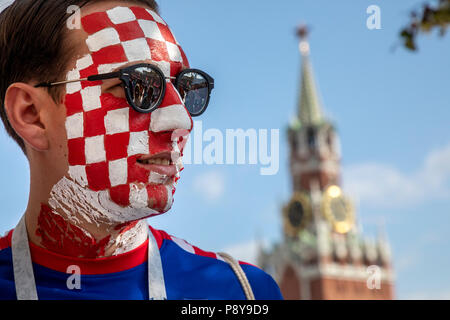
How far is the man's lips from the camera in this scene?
2.81m

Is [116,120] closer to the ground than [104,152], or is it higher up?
higher up

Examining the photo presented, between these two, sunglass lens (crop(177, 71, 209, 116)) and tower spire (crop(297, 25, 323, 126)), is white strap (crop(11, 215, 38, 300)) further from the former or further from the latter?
tower spire (crop(297, 25, 323, 126))

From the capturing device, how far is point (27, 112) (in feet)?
9.57

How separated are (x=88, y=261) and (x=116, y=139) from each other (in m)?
0.57

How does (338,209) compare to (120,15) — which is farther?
(338,209)

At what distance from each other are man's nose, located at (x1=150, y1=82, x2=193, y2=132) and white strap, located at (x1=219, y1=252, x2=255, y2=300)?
0.82m

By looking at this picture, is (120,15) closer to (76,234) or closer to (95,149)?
(95,149)

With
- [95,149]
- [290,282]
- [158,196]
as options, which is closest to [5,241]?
[95,149]

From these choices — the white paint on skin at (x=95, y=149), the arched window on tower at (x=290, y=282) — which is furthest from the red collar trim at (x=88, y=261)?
the arched window on tower at (x=290, y=282)

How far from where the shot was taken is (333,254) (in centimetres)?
6406

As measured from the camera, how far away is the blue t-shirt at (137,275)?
9.50ft

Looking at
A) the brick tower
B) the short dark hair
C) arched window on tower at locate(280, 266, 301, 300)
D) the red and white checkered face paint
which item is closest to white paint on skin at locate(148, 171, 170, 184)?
the red and white checkered face paint

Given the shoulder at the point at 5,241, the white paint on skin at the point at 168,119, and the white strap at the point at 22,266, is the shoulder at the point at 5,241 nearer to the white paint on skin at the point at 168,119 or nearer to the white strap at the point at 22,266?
the white strap at the point at 22,266
